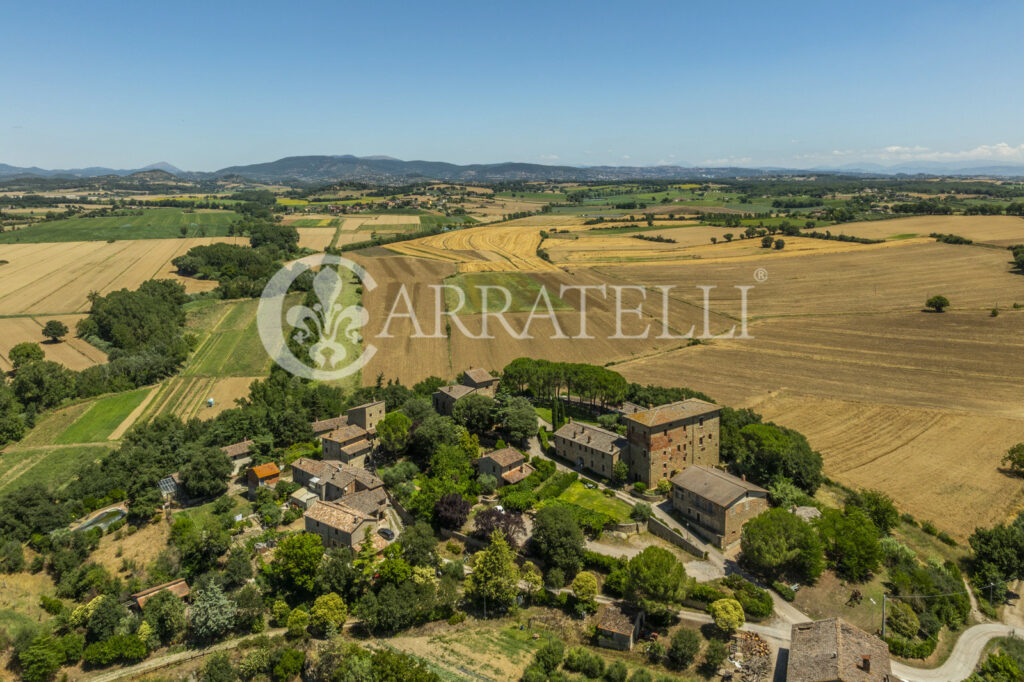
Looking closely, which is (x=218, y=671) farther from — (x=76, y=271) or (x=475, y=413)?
(x=76, y=271)

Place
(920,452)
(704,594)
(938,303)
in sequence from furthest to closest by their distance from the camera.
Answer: (938,303) < (920,452) < (704,594)

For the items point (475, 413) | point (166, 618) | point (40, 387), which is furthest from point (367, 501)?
point (40, 387)

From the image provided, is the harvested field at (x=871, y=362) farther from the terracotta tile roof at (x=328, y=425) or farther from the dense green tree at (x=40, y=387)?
the dense green tree at (x=40, y=387)

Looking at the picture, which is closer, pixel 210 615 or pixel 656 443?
pixel 210 615

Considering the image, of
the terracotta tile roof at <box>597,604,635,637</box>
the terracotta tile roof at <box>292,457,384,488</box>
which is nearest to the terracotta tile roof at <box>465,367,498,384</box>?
the terracotta tile roof at <box>292,457,384,488</box>

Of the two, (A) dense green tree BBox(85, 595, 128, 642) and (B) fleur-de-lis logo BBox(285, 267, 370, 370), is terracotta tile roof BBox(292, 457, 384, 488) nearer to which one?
(A) dense green tree BBox(85, 595, 128, 642)

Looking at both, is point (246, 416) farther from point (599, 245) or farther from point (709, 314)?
point (599, 245)

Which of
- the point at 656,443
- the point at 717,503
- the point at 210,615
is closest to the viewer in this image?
the point at 210,615
